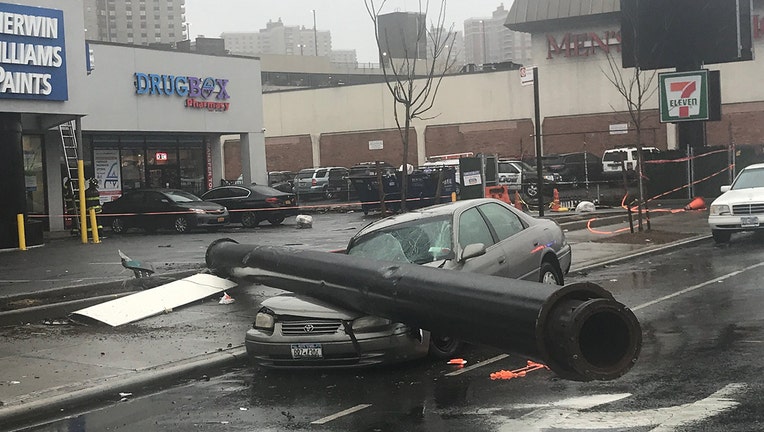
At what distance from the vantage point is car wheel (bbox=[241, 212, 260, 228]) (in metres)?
31.1

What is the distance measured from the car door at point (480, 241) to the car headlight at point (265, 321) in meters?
2.16

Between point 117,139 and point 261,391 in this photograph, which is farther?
point 117,139

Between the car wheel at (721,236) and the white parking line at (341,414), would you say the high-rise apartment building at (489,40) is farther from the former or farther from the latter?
the white parking line at (341,414)

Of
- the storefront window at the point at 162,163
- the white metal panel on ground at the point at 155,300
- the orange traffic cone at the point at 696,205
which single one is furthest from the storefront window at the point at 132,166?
the white metal panel on ground at the point at 155,300

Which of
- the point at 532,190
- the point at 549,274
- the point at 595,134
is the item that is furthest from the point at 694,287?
the point at 595,134

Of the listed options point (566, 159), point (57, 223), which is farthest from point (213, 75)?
point (566, 159)

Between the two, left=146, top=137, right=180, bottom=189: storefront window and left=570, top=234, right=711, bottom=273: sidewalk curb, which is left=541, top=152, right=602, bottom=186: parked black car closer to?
left=146, top=137, right=180, bottom=189: storefront window

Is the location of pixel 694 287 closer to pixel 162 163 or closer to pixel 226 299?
pixel 226 299

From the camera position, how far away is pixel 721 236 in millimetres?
19859

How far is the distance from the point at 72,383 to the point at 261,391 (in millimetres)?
1906

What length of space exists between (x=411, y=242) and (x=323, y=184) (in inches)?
1480

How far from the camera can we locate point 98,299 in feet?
47.3

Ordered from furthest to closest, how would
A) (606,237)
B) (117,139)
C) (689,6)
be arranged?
(117,139) → (689,6) → (606,237)

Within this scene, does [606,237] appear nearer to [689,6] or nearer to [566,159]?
[689,6]
